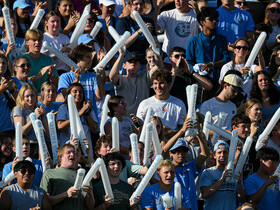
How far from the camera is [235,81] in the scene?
52.3ft

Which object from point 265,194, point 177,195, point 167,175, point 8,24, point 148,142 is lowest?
point 265,194

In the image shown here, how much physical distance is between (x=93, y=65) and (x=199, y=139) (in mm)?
2941

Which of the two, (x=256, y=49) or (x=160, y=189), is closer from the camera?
(x=160, y=189)

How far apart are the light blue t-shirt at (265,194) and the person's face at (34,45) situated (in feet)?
13.6

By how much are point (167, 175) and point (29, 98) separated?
2.42 meters

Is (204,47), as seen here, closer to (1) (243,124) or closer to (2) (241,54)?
(2) (241,54)

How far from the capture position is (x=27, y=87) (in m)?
14.2

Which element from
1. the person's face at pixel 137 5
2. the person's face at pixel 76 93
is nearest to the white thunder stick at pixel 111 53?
the person's face at pixel 76 93

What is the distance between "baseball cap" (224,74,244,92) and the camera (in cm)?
1593

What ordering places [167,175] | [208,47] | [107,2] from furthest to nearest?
1. [107,2]
2. [208,47]
3. [167,175]

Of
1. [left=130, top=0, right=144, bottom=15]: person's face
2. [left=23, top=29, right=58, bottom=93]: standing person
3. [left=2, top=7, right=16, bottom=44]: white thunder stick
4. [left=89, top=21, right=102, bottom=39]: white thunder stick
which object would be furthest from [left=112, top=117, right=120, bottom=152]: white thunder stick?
[left=130, top=0, right=144, bottom=15]: person's face

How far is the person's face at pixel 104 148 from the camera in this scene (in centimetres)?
1347

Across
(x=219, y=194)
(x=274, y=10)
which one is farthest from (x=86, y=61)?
(x=274, y=10)

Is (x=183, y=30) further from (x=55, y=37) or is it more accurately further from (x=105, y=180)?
(x=105, y=180)
